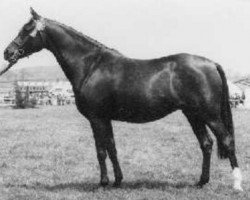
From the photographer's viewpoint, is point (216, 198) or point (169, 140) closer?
point (216, 198)

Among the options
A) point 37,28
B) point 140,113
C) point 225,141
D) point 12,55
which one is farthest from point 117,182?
point 37,28

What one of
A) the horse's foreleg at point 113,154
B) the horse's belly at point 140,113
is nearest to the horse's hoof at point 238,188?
the horse's belly at point 140,113

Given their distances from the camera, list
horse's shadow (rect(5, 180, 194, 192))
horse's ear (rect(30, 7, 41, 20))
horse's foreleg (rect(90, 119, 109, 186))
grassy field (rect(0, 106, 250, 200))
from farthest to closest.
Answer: horse's shadow (rect(5, 180, 194, 192)) → horse's ear (rect(30, 7, 41, 20)) → horse's foreleg (rect(90, 119, 109, 186)) → grassy field (rect(0, 106, 250, 200))

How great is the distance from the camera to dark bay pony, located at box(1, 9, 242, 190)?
324 inches

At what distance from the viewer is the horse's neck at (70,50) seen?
8656mm

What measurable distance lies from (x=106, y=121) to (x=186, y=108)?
1.33m

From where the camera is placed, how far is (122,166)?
11.2 m

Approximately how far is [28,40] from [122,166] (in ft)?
12.6

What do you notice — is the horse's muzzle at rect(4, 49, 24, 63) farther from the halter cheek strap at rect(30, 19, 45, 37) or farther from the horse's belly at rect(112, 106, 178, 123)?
the horse's belly at rect(112, 106, 178, 123)

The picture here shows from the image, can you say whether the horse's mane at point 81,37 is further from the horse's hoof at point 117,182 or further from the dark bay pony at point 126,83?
the horse's hoof at point 117,182

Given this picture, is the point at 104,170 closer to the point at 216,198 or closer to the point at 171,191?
the point at 171,191

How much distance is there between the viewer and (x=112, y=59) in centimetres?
866

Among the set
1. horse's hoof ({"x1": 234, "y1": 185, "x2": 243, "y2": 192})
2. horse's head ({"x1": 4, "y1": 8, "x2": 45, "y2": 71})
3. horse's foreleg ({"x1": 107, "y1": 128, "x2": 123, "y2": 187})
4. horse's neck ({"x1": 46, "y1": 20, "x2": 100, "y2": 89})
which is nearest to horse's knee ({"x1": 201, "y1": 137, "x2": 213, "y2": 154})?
horse's hoof ({"x1": 234, "y1": 185, "x2": 243, "y2": 192})

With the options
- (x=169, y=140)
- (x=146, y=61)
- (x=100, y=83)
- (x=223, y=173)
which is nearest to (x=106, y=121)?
(x=100, y=83)
